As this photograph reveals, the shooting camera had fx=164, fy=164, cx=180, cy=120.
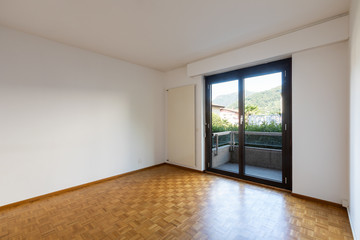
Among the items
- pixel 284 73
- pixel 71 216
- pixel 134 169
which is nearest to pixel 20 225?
pixel 71 216

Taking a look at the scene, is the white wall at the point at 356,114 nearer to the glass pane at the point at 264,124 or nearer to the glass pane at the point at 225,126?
the glass pane at the point at 264,124

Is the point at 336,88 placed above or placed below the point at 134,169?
above

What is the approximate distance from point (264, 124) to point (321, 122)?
928 mm

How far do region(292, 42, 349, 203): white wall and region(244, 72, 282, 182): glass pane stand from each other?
0.42 meters

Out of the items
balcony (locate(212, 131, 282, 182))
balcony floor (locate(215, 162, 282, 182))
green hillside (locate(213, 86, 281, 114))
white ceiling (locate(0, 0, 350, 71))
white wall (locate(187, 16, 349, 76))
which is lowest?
balcony floor (locate(215, 162, 282, 182))

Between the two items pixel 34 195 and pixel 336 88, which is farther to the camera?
pixel 34 195

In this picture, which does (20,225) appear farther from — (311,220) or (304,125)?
(304,125)

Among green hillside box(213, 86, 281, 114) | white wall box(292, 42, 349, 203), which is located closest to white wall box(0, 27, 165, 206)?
green hillside box(213, 86, 281, 114)

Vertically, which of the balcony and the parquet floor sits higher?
the balcony

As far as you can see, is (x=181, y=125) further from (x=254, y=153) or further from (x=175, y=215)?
(x=175, y=215)

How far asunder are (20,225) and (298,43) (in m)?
4.69

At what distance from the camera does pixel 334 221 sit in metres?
2.04

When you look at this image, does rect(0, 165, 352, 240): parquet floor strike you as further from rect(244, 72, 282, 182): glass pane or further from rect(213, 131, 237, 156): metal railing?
rect(213, 131, 237, 156): metal railing

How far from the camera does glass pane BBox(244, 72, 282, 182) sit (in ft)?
10.3
